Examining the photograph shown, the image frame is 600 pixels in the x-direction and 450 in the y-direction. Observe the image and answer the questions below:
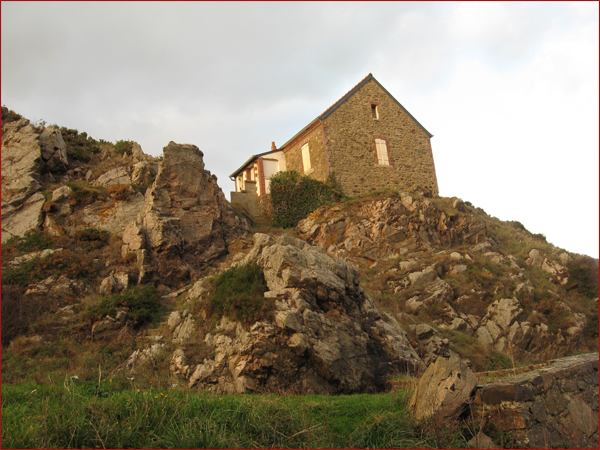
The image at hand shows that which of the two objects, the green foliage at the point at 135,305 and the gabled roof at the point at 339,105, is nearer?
the green foliage at the point at 135,305

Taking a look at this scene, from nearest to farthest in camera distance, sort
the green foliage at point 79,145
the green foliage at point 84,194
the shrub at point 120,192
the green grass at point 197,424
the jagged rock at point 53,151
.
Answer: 1. the green grass at point 197,424
2. the green foliage at point 84,194
3. the shrub at point 120,192
4. the jagged rock at point 53,151
5. the green foliage at point 79,145

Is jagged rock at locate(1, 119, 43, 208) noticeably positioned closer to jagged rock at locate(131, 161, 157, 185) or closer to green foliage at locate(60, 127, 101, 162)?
green foliage at locate(60, 127, 101, 162)

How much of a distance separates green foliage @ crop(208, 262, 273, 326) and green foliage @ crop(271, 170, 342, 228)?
39.3 feet

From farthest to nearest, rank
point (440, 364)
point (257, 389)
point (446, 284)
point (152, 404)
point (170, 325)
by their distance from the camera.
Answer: point (446, 284) → point (170, 325) → point (257, 389) → point (440, 364) → point (152, 404)

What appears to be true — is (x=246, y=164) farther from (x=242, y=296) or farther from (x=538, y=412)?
(x=538, y=412)

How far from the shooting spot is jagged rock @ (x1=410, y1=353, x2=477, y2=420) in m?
5.94

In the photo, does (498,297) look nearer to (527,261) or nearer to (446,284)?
(446,284)

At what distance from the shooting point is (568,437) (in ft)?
18.8

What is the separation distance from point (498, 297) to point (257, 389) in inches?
475

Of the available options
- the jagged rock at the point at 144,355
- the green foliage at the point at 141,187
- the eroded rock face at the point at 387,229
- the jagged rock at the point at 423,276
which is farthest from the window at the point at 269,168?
the jagged rock at the point at 144,355

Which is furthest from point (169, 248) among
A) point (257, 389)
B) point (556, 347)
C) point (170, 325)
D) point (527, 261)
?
point (527, 261)

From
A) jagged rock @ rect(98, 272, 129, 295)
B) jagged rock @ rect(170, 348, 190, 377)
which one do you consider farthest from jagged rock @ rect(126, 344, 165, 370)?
jagged rock @ rect(98, 272, 129, 295)

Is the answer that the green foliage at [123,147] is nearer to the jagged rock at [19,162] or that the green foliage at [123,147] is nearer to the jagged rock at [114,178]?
the jagged rock at [114,178]

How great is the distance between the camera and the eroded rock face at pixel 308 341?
9023mm
